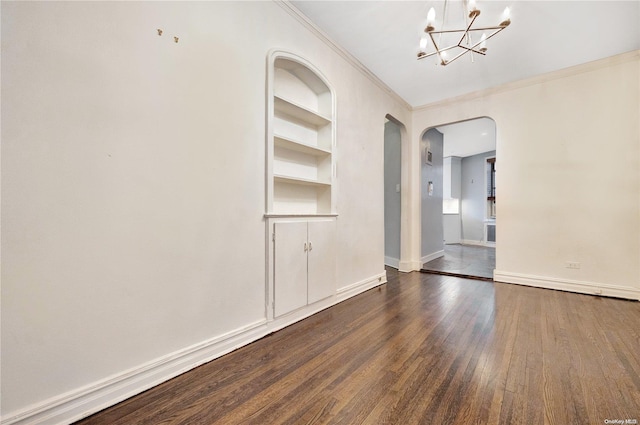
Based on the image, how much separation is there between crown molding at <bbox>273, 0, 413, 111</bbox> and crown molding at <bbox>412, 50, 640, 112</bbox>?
38.4 inches

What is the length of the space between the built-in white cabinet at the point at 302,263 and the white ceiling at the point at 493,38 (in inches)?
80.3

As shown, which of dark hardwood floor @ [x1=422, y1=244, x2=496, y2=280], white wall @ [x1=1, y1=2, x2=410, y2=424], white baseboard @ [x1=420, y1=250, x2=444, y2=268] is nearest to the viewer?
white wall @ [x1=1, y1=2, x2=410, y2=424]

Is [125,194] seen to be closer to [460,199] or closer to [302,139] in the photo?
[302,139]

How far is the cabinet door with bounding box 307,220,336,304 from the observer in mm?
2578

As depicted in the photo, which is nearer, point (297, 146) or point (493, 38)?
point (297, 146)

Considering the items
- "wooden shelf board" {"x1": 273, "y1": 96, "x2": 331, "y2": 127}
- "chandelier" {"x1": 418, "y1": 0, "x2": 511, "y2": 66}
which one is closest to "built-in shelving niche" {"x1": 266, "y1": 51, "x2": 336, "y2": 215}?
"wooden shelf board" {"x1": 273, "y1": 96, "x2": 331, "y2": 127}

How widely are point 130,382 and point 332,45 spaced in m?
3.39

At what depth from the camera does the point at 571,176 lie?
3408 mm

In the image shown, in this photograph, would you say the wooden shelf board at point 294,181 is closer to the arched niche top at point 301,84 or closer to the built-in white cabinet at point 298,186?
the built-in white cabinet at point 298,186

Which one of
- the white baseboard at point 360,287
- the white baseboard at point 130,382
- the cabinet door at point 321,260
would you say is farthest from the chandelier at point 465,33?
the white baseboard at point 130,382

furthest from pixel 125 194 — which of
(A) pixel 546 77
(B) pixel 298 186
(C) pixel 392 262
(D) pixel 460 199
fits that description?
(D) pixel 460 199

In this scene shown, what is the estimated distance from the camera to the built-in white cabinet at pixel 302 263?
7.41 ft

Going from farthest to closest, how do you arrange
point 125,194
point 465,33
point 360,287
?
point 360,287, point 465,33, point 125,194

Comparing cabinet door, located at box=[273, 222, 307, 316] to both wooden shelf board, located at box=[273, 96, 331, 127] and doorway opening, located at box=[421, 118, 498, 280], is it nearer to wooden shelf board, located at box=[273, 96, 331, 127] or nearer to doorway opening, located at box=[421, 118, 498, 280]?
wooden shelf board, located at box=[273, 96, 331, 127]
